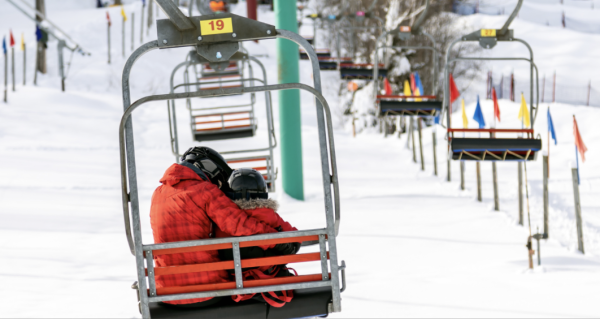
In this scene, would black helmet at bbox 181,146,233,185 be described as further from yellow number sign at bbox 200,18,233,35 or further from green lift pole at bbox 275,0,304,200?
green lift pole at bbox 275,0,304,200

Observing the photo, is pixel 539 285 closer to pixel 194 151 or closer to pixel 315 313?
pixel 315 313

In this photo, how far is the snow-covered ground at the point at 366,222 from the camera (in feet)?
14.6

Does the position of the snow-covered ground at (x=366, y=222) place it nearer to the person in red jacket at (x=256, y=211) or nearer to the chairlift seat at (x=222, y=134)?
the chairlift seat at (x=222, y=134)

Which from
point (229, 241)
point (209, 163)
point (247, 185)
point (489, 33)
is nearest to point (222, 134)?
point (489, 33)

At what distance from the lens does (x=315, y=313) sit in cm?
241

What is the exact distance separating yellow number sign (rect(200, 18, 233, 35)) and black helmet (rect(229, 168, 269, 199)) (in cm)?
54

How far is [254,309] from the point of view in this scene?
239 centimetres

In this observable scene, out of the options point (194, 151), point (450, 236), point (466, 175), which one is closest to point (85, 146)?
point (466, 175)

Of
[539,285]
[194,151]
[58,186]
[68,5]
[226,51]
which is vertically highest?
[68,5]

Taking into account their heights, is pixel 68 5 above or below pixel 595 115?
above

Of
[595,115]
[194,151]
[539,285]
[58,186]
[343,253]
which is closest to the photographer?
[194,151]

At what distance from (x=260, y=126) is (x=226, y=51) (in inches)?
537

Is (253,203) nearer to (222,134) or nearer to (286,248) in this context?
(286,248)

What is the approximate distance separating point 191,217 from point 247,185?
0.24 m
